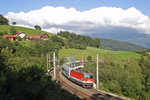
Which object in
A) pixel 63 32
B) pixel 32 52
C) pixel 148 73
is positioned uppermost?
pixel 63 32

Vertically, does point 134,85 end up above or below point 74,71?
below

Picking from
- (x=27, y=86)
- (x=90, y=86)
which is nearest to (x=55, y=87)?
(x=27, y=86)

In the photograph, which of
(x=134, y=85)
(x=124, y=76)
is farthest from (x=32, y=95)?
(x=124, y=76)

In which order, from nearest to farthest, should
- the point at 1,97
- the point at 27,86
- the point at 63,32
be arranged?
1. the point at 1,97
2. the point at 27,86
3. the point at 63,32

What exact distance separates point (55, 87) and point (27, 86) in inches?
215

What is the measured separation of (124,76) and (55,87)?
32477 mm

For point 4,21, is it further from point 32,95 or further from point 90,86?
point 32,95

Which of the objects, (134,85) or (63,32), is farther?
(63,32)

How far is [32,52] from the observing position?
75.9 metres

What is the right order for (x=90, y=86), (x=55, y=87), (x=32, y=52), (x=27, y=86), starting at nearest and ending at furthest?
(x=27, y=86), (x=55, y=87), (x=90, y=86), (x=32, y=52)

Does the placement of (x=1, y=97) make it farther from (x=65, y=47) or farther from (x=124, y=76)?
(x=65, y=47)

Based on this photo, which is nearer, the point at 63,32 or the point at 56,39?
the point at 56,39

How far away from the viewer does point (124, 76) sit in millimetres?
45125

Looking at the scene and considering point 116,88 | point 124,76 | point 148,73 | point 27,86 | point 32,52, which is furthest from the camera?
point 32,52
